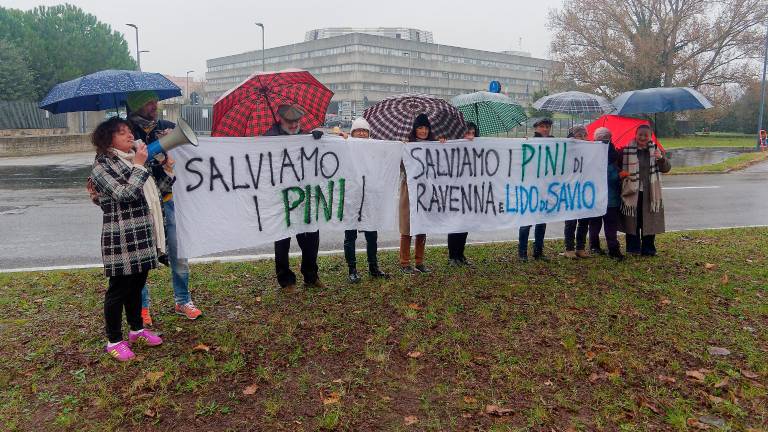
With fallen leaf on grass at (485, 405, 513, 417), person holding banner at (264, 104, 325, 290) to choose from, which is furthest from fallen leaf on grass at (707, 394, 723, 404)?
person holding banner at (264, 104, 325, 290)

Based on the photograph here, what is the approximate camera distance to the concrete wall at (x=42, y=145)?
25031 mm

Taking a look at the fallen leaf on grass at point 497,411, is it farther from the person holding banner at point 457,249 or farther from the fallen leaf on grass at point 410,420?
the person holding banner at point 457,249

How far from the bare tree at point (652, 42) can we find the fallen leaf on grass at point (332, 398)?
1662 inches

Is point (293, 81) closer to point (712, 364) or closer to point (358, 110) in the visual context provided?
point (712, 364)

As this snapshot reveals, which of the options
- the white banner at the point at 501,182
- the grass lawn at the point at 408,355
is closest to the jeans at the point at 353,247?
the grass lawn at the point at 408,355

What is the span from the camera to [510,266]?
6797 millimetres

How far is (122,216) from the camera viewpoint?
4070 mm

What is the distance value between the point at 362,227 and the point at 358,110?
266ft

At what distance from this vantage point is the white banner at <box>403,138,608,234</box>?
247 inches

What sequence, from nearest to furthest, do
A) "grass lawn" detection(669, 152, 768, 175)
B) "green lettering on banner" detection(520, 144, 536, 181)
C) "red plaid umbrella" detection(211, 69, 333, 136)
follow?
"red plaid umbrella" detection(211, 69, 333, 136) < "green lettering on banner" detection(520, 144, 536, 181) < "grass lawn" detection(669, 152, 768, 175)

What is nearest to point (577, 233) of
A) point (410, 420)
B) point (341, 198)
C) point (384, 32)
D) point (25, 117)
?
point (341, 198)

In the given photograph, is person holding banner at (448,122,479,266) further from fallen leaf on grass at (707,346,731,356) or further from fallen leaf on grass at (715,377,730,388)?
fallen leaf on grass at (715,377,730,388)

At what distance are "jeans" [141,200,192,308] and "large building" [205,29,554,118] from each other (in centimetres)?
7412

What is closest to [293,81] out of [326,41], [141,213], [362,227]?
[362,227]
